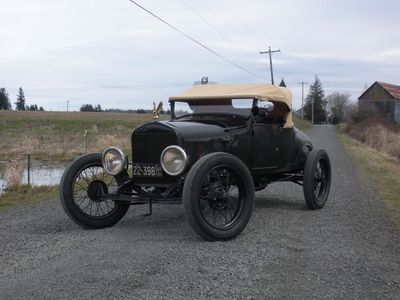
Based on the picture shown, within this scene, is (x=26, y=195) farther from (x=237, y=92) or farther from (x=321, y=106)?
(x=321, y=106)

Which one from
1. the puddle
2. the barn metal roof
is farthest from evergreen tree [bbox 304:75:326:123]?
the puddle

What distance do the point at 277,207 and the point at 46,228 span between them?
13.1 ft

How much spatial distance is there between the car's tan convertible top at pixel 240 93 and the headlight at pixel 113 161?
1758 mm

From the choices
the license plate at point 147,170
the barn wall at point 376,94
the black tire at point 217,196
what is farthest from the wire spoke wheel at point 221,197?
the barn wall at point 376,94

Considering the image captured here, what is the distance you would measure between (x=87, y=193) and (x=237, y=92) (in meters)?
2.92

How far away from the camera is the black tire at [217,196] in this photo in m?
6.45

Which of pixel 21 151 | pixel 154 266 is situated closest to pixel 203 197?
pixel 154 266

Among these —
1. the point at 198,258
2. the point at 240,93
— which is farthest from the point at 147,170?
the point at 240,93

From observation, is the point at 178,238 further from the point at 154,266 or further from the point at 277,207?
the point at 277,207

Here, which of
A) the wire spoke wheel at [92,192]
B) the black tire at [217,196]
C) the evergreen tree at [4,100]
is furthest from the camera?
the evergreen tree at [4,100]

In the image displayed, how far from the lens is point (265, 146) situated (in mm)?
8773

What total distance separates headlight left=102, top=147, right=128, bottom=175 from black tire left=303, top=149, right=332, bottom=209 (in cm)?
323

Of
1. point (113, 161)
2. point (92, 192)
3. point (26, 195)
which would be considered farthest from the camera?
point (26, 195)

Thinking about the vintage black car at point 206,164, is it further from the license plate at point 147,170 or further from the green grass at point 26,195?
the green grass at point 26,195
